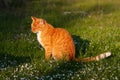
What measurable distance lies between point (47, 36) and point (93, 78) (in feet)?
10.6

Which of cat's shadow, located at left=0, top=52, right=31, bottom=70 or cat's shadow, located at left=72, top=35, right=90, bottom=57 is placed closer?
cat's shadow, located at left=0, top=52, right=31, bottom=70

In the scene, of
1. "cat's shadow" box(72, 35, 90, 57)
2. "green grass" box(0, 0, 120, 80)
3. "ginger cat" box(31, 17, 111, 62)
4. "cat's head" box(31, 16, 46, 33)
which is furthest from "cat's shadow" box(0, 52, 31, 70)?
"cat's shadow" box(72, 35, 90, 57)

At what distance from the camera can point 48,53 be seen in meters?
12.7

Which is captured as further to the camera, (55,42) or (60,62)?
(55,42)

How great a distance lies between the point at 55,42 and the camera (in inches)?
501

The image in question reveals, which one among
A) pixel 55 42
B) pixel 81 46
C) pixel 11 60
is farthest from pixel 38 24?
pixel 81 46

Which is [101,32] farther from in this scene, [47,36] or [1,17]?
[1,17]

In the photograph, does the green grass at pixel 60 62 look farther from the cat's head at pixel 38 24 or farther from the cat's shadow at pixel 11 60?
the cat's head at pixel 38 24

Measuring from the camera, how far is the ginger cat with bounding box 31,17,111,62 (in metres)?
12.2

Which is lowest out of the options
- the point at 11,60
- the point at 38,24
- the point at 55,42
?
the point at 11,60

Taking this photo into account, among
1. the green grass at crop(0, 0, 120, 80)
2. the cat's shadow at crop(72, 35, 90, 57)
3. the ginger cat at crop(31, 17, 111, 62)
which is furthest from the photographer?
the cat's shadow at crop(72, 35, 90, 57)

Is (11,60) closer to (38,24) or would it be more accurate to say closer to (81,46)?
(38,24)

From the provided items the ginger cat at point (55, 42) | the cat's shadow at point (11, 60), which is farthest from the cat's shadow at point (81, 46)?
the cat's shadow at point (11, 60)

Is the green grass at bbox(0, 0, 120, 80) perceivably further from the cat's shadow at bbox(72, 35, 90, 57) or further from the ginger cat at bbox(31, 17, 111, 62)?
the ginger cat at bbox(31, 17, 111, 62)
